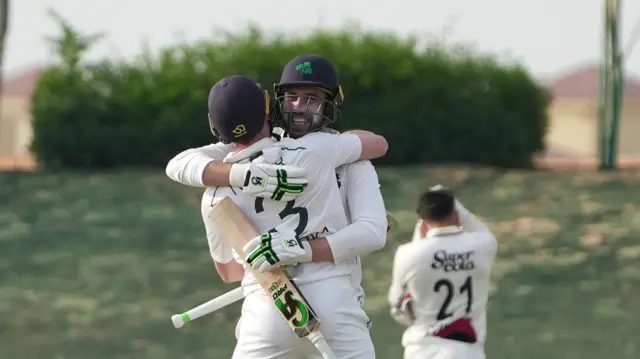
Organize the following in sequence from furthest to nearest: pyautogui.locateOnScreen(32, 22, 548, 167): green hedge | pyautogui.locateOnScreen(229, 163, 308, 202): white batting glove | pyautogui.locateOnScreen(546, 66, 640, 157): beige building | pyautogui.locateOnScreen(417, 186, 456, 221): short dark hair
→ pyautogui.locateOnScreen(546, 66, 640, 157): beige building
pyautogui.locateOnScreen(32, 22, 548, 167): green hedge
pyautogui.locateOnScreen(417, 186, 456, 221): short dark hair
pyautogui.locateOnScreen(229, 163, 308, 202): white batting glove

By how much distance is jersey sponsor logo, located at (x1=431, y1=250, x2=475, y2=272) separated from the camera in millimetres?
8094

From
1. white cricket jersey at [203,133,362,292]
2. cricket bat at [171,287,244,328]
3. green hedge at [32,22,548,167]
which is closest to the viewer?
white cricket jersey at [203,133,362,292]

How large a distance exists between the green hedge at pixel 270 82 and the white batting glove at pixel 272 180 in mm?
15194

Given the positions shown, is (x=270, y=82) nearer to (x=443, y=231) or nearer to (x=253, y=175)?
(x=443, y=231)

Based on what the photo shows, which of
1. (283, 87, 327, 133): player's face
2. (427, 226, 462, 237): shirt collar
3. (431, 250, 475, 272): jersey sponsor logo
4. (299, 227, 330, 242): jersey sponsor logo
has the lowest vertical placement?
(431, 250, 475, 272): jersey sponsor logo

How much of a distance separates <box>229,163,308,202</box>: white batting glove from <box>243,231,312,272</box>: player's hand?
16 cm

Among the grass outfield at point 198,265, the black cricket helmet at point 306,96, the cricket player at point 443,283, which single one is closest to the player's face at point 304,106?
the black cricket helmet at point 306,96

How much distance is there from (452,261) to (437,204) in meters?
0.35

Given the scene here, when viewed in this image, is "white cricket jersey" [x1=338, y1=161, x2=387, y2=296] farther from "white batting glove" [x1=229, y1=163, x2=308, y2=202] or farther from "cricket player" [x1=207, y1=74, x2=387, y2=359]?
"white batting glove" [x1=229, y1=163, x2=308, y2=202]

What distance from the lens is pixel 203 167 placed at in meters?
5.30

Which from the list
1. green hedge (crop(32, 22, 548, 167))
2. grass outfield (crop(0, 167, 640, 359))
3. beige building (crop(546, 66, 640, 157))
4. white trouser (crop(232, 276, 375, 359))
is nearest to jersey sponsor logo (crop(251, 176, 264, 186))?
white trouser (crop(232, 276, 375, 359))

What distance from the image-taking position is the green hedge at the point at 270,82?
67.4ft

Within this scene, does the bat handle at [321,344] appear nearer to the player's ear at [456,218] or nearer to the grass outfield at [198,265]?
the player's ear at [456,218]

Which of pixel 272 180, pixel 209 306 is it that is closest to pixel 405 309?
pixel 209 306
